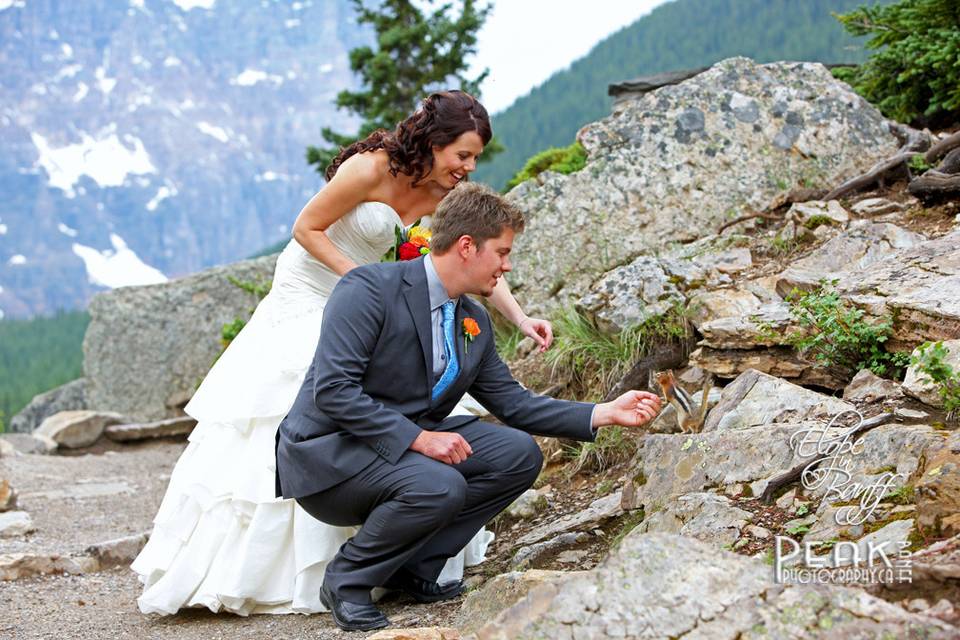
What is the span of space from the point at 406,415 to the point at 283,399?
3.03ft

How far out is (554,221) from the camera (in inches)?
299

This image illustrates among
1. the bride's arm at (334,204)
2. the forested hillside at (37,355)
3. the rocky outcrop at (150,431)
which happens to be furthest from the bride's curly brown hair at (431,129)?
the forested hillside at (37,355)

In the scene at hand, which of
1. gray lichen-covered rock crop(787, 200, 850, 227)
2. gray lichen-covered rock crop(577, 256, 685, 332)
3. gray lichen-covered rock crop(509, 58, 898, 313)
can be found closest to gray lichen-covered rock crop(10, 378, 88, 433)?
gray lichen-covered rock crop(509, 58, 898, 313)

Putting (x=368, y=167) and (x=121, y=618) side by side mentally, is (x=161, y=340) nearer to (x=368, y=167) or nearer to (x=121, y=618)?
(x=121, y=618)

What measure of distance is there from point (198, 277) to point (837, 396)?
11.8 meters

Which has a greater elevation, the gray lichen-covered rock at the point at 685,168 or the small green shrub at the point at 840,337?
the gray lichen-covered rock at the point at 685,168

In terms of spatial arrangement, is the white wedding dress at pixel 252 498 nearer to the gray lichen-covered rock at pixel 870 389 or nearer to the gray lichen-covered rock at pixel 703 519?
the gray lichen-covered rock at pixel 703 519

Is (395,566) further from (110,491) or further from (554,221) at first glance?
(110,491)

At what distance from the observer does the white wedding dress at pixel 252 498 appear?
4.48 metres

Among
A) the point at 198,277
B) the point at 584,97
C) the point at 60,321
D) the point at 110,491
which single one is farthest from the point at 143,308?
the point at 60,321

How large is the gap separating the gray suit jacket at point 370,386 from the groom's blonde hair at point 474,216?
0.23 m

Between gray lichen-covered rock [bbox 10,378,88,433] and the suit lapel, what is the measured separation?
17.5 metres

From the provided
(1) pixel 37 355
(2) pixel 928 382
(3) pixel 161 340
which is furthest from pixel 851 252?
(1) pixel 37 355

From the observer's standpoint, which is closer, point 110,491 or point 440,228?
point 440,228
